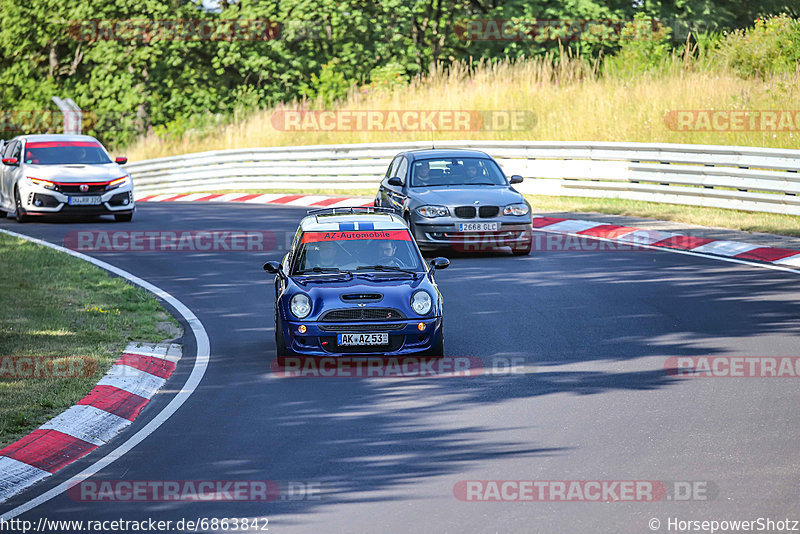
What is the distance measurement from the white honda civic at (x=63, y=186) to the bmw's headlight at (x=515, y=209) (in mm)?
8661

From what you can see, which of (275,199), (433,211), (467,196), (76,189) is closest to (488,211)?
(467,196)

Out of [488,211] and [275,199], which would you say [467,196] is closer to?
[488,211]

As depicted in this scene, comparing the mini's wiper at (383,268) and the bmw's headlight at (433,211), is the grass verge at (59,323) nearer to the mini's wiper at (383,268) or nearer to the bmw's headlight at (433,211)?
the mini's wiper at (383,268)

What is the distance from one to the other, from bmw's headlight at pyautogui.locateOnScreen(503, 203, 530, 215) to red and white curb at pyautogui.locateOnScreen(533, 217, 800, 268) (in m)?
2.40

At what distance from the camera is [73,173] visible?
2292 centimetres

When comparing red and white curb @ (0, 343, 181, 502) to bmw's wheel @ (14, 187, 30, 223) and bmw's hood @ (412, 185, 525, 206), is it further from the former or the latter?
bmw's wheel @ (14, 187, 30, 223)

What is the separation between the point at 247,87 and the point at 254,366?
3904 centimetres

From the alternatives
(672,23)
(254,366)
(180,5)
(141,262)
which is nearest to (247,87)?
(180,5)

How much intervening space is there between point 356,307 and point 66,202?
1353 centimetres

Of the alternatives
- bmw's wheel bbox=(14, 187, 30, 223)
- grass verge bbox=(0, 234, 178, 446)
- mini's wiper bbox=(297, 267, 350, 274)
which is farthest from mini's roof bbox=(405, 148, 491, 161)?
bmw's wheel bbox=(14, 187, 30, 223)

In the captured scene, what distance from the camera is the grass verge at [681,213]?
19.5m

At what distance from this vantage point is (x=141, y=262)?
59.8 ft

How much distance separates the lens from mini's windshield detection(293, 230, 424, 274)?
11.6m

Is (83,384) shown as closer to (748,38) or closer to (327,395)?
(327,395)
